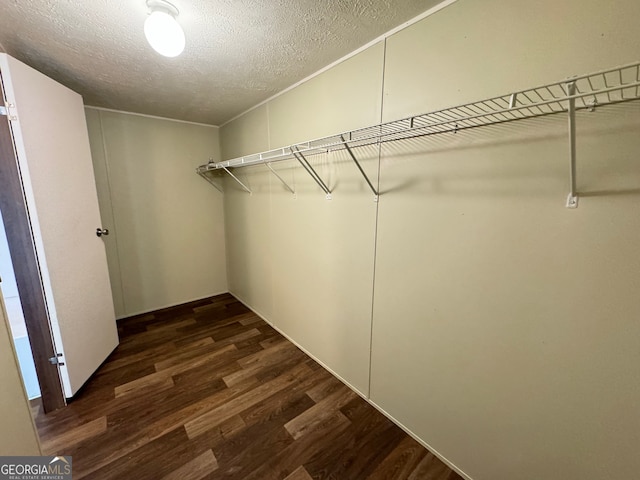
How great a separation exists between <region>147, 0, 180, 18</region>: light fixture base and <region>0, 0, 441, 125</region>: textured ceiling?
29 mm

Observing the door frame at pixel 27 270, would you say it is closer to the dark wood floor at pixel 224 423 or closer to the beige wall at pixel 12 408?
the dark wood floor at pixel 224 423

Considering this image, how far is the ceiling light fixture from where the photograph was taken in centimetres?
111

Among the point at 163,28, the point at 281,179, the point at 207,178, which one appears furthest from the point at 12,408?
the point at 207,178

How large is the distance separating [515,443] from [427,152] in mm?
1386

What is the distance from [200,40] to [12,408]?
1.95 metres

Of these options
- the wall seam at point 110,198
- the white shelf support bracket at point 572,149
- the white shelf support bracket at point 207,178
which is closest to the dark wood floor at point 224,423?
the wall seam at point 110,198

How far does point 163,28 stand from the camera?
1122 millimetres

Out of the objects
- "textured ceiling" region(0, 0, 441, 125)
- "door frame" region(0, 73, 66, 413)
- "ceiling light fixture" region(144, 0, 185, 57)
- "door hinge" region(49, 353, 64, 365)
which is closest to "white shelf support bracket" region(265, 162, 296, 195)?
"textured ceiling" region(0, 0, 441, 125)

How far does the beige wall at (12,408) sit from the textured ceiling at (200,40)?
4.41 feet

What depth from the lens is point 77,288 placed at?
1.85m

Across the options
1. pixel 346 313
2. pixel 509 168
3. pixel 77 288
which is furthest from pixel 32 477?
pixel 509 168

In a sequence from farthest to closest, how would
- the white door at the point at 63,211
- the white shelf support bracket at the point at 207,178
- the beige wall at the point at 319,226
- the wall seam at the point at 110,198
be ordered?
the white shelf support bracket at the point at 207,178
the wall seam at the point at 110,198
the beige wall at the point at 319,226
the white door at the point at 63,211

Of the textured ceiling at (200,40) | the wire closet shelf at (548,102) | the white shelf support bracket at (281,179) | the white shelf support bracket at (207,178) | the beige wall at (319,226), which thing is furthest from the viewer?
the white shelf support bracket at (207,178)

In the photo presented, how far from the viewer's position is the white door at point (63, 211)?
1.47m
